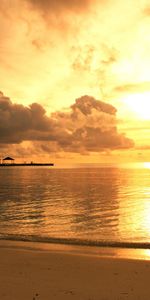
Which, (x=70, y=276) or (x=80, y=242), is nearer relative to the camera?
(x=70, y=276)

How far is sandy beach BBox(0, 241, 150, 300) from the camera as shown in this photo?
36.7 ft

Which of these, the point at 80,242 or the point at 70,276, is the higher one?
the point at 70,276

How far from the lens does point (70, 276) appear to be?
1333cm

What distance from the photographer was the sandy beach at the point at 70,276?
11.2 meters

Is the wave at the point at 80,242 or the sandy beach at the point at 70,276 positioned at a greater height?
the sandy beach at the point at 70,276

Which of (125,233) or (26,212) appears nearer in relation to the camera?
(125,233)

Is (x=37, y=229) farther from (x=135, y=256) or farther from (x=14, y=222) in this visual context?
(x=135, y=256)

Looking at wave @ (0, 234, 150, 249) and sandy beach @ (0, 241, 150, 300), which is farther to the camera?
wave @ (0, 234, 150, 249)

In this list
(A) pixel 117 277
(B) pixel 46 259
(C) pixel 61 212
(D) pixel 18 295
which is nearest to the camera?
(D) pixel 18 295

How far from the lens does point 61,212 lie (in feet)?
119

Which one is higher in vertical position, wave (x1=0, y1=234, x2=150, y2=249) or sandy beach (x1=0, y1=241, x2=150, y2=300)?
sandy beach (x1=0, y1=241, x2=150, y2=300)

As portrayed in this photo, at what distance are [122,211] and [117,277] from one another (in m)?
24.4

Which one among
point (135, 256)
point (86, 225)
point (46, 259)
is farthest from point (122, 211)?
point (46, 259)

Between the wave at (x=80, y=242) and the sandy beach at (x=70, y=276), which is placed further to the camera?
the wave at (x=80, y=242)
